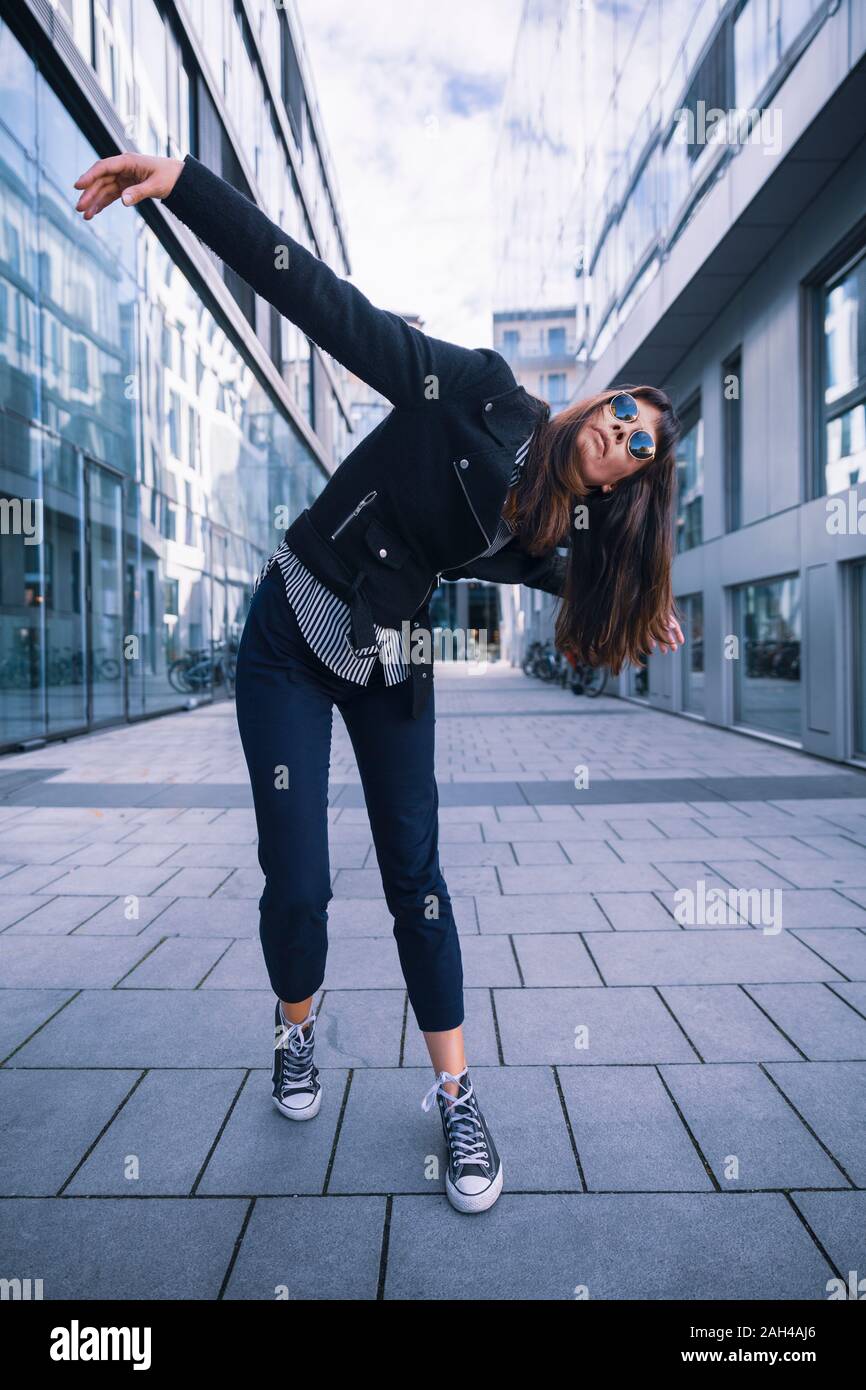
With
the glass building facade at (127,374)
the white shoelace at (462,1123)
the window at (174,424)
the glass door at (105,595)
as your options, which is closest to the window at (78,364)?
the glass building facade at (127,374)

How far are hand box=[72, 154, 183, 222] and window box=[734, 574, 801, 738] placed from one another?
28.0 ft

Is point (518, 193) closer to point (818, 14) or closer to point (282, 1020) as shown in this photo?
point (818, 14)

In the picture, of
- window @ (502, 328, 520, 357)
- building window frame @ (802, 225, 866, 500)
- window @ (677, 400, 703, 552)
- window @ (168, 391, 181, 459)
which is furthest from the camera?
window @ (502, 328, 520, 357)

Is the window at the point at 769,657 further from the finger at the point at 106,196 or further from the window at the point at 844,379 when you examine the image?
the finger at the point at 106,196

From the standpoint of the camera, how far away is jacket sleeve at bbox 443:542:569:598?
75.6 inches

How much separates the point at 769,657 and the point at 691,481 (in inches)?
161

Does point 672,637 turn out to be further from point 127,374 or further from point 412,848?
point 127,374

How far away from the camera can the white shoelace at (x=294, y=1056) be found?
215cm

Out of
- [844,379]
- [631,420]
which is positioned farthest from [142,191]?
[844,379]

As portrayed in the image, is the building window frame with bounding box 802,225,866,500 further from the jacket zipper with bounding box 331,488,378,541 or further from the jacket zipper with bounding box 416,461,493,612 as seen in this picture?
the jacket zipper with bounding box 331,488,378,541

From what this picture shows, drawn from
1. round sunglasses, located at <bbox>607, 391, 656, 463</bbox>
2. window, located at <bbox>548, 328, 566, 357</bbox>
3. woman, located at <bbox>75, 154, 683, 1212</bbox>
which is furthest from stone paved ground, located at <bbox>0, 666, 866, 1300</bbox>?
window, located at <bbox>548, 328, 566, 357</bbox>

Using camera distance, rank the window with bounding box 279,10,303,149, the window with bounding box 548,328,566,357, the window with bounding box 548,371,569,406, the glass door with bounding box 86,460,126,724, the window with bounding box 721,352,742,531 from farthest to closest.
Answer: the window with bounding box 548,371,569,406, the window with bounding box 548,328,566,357, the window with bounding box 279,10,303,149, the window with bounding box 721,352,742,531, the glass door with bounding box 86,460,126,724

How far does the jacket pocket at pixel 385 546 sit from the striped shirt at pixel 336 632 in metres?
0.13
